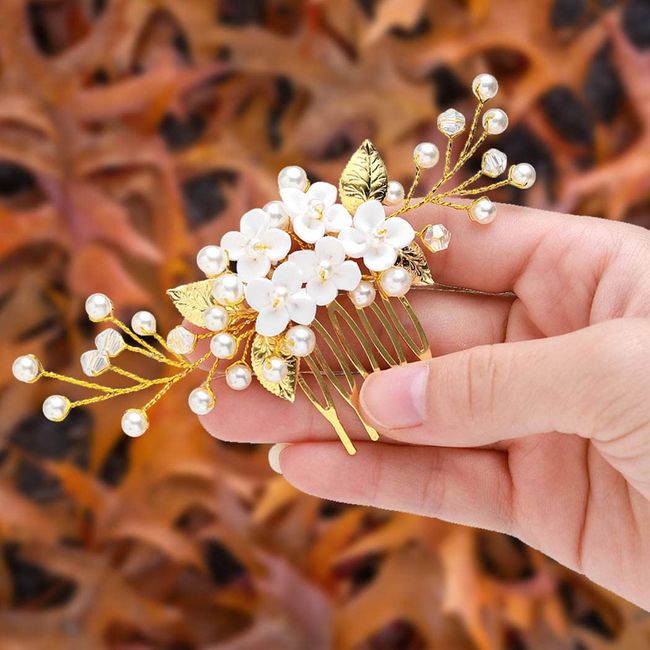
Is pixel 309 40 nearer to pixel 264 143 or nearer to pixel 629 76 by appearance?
pixel 264 143

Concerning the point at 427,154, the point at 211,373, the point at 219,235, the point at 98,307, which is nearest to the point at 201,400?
the point at 211,373

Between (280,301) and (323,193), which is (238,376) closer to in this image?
(280,301)

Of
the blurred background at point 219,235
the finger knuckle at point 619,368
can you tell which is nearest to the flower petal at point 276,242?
the finger knuckle at point 619,368

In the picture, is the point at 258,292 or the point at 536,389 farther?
the point at 258,292

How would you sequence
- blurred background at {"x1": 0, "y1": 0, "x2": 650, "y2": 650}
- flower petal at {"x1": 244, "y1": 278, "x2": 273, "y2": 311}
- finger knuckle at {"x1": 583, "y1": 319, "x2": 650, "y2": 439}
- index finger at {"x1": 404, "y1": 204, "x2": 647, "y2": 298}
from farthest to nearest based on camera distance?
blurred background at {"x1": 0, "y1": 0, "x2": 650, "y2": 650} < index finger at {"x1": 404, "y1": 204, "x2": 647, "y2": 298} < flower petal at {"x1": 244, "y1": 278, "x2": 273, "y2": 311} < finger knuckle at {"x1": 583, "y1": 319, "x2": 650, "y2": 439}

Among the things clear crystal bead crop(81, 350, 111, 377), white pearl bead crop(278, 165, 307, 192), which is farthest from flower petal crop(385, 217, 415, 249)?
clear crystal bead crop(81, 350, 111, 377)

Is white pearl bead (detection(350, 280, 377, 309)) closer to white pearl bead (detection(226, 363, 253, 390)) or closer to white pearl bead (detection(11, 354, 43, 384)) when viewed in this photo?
white pearl bead (detection(226, 363, 253, 390))

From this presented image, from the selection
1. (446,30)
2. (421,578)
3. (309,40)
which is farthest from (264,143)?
(421,578)
